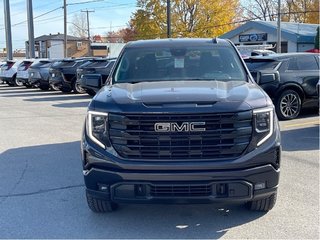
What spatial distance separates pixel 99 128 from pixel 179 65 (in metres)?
1.67

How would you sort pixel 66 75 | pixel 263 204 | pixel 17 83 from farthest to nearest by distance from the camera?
pixel 17 83 < pixel 66 75 < pixel 263 204

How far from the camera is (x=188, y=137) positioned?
12.6ft

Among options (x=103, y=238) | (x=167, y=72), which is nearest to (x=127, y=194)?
(x=103, y=238)

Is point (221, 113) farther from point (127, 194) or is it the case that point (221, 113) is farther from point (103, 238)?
point (103, 238)

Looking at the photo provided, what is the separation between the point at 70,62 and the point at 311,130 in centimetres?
1277

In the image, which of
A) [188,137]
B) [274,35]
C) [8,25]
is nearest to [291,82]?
[188,137]

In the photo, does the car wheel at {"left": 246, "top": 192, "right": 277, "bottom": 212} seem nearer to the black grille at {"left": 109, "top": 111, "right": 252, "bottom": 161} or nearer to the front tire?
the black grille at {"left": 109, "top": 111, "right": 252, "bottom": 161}

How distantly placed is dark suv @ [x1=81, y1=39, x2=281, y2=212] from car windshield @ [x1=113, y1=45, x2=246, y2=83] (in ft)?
3.32

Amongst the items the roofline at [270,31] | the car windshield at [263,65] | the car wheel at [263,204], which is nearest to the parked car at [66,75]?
the car windshield at [263,65]

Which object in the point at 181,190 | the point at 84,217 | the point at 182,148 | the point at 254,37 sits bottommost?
the point at 84,217

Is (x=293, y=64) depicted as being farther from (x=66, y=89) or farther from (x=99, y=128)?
(x=66, y=89)

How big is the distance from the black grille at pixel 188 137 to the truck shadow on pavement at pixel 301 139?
3.86 meters

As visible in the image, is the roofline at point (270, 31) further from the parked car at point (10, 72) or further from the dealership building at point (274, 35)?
the parked car at point (10, 72)

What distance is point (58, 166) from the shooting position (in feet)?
21.6
